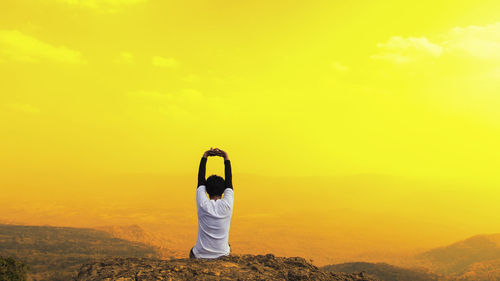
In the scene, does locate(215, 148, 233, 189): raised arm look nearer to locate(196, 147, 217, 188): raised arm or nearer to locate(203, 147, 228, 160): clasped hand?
locate(203, 147, 228, 160): clasped hand

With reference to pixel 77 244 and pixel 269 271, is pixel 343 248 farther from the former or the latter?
pixel 269 271

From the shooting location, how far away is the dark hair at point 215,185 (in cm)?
800

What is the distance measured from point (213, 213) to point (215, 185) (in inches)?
25.1

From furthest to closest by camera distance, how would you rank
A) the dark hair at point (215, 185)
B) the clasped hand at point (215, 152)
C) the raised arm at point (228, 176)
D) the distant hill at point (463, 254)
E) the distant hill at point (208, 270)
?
the distant hill at point (463, 254) → the clasped hand at point (215, 152) → the raised arm at point (228, 176) → the dark hair at point (215, 185) → the distant hill at point (208, 270)

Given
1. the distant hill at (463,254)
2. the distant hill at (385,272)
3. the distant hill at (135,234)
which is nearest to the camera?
the distant hill at (385,272)

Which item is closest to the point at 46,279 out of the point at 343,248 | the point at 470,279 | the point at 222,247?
the point at 222,247

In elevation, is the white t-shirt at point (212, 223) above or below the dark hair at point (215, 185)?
below

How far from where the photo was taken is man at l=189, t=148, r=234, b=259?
303 inches

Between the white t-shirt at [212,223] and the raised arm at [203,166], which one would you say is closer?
the white t-shirt at [212,223]

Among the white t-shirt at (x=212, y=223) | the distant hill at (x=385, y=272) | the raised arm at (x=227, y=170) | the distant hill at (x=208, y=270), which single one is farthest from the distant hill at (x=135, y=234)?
the raised arm at (x=227, y=170)

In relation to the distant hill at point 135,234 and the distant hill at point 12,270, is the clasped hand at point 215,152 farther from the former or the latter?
the distant hill at point 135,234

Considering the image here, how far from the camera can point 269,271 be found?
8.27 metres

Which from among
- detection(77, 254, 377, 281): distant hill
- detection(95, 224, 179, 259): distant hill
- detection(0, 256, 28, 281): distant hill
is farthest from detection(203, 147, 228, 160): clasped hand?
detection(95, 224, 179, 259): distant hill

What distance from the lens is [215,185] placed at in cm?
799
